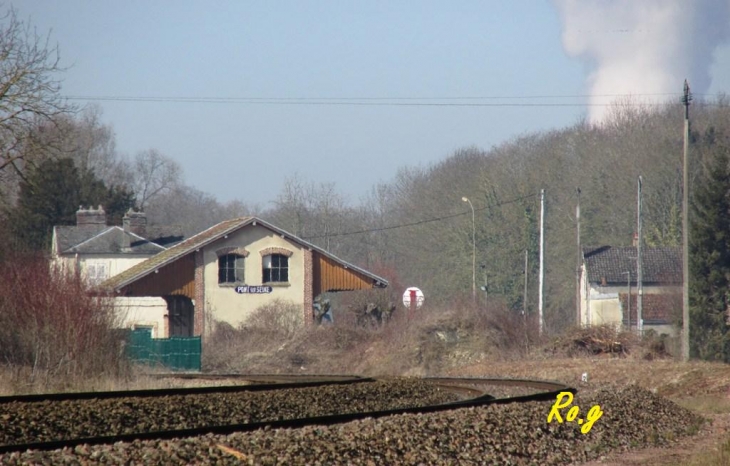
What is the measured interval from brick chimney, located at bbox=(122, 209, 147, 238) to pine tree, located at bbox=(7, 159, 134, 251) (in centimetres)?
573

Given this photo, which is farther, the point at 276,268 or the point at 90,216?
the point at 90,216

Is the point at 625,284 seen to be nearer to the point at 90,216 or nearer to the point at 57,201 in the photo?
the point at 90,216

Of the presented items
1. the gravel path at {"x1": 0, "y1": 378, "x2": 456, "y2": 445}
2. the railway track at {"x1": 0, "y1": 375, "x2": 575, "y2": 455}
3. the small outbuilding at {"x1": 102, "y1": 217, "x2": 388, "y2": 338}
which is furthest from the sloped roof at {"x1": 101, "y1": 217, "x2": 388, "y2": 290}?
the gravel path at {"x1": 0, "y1": 378, "x2": 456, "y2": 445}

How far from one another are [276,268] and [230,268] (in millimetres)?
2409

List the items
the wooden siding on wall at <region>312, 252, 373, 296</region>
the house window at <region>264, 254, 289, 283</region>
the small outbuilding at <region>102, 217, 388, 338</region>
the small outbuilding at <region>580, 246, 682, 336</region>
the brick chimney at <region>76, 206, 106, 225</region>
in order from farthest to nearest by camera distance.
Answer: the small outbuilding at <region>580, 246, 682, 336</region>
the brick chimney at <region>76, 206, 106, 225</region>
the wooden siding on wall at <region>312, 252, 373, 296</region>
the house window at <region>264, 254, 289, 283</region>
the small outbuilding at <region>102, 217, 388, 338</region>

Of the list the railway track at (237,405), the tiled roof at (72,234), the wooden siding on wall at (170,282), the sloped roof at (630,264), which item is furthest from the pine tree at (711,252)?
the tiled roof at (72,234)

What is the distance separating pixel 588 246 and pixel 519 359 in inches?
1425

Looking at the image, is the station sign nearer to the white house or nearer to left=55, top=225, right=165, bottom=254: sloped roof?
the white house

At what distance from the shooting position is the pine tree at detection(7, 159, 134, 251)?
60853mm

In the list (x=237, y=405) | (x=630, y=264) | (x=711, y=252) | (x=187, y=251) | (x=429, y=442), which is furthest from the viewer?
(x=630, y=264)

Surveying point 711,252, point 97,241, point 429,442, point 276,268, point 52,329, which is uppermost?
point 97,241

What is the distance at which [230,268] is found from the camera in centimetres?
4803

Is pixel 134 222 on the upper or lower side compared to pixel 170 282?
upper

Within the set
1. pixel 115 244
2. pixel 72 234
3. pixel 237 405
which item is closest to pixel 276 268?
pixel 115 244
